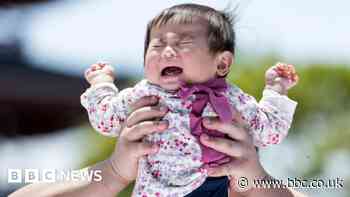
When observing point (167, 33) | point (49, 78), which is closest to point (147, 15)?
point (167, 33)

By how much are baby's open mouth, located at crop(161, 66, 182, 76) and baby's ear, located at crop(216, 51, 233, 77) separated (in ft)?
0.18

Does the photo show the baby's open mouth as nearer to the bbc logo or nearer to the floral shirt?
the floral shirt

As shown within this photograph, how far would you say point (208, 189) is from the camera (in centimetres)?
100

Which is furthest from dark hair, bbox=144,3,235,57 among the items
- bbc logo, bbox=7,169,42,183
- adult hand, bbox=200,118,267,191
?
bbc logo, bbox=7,169,42,183

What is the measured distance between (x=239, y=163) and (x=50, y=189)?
0.28 metres

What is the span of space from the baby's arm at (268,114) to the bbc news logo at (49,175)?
8.7 inches

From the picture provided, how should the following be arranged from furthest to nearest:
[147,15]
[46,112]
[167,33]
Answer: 1. [46,112]
2. [147,15]
3. [167,33]

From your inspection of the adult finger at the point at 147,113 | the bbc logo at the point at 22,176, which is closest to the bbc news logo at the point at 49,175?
the bbc logo at the point at 22,176

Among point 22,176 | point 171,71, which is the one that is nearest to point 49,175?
point 22,176

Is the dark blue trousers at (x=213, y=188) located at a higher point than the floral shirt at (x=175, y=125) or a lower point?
lower

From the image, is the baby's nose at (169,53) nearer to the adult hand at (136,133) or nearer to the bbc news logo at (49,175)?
the adult hand at (136,133)

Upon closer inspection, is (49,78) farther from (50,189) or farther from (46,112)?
(50,189)

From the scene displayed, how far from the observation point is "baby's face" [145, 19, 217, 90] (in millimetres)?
980

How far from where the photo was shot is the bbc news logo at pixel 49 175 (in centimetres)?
106
